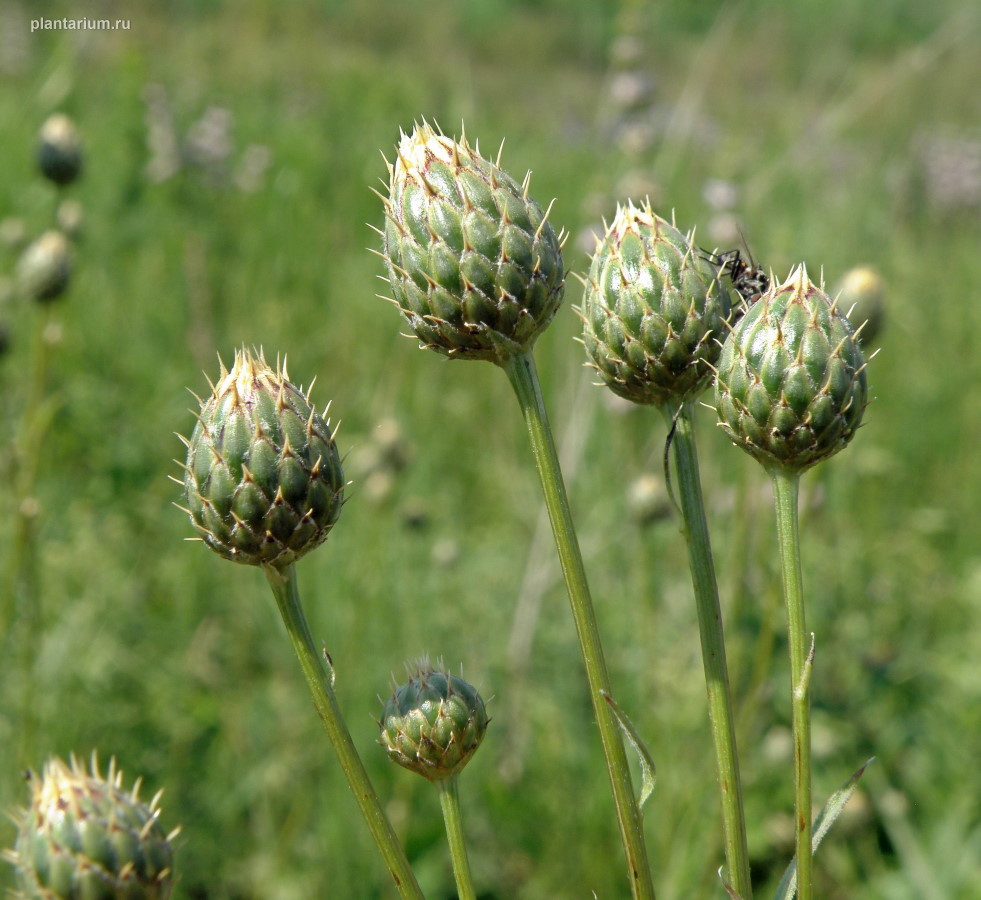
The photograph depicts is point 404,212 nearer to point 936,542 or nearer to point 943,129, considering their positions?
point 936,542

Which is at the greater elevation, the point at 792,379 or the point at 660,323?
the point at 660,323

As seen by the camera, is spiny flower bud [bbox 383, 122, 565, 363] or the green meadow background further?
the green meadow background

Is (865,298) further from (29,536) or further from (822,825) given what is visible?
(29,536)

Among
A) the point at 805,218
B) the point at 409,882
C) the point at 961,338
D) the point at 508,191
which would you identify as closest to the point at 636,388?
the point at 508,191

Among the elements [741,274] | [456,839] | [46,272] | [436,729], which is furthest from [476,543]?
[456,839]

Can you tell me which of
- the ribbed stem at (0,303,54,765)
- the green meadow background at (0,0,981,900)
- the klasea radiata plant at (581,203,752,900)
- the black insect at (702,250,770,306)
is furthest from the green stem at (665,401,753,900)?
the ribbed stem at (0,303,54,765)

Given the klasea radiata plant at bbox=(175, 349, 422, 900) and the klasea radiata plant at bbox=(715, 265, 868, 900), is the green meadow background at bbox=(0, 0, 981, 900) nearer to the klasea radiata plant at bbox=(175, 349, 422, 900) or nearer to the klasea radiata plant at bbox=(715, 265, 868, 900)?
the klasea radiata plant at bbox=(175, 349, 422, 900)

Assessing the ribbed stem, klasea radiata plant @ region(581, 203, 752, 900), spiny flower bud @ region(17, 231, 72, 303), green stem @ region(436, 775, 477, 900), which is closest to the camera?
green stem @ region(436, 775, 477, 900)
